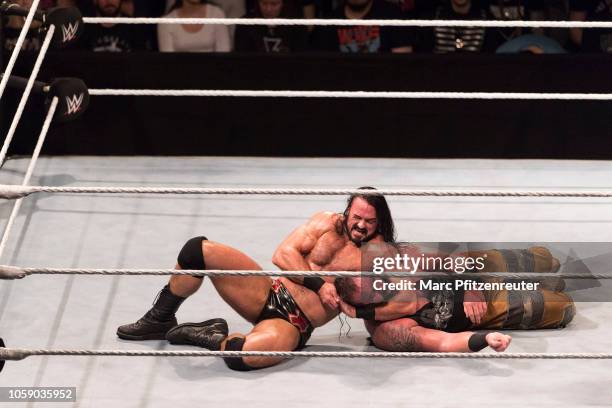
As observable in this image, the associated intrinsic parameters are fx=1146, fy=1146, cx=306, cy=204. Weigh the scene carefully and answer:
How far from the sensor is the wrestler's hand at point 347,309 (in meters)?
3.25

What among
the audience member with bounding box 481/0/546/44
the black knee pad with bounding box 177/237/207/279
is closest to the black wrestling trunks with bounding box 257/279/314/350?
the black knee pad with bounding box 177/237/207/279

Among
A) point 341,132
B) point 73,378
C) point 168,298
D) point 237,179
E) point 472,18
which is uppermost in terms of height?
point 472,18

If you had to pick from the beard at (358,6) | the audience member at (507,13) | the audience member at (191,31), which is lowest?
the audience member at (191,31)

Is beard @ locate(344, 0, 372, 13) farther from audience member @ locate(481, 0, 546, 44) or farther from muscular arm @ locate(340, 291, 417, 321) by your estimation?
muscular arm @ locate(340, 291, 417, 321)

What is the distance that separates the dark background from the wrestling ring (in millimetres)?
83

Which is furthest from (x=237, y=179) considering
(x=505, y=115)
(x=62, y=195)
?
(x=505, y=115)

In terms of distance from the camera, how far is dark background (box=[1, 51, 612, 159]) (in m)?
4.67

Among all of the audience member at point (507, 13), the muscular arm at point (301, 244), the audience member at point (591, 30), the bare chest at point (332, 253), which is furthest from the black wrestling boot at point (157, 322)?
the audience member at point (591, 30)

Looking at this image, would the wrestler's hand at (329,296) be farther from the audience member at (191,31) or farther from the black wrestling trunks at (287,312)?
the audience member at (191,31)

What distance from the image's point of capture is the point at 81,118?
473 centimetres

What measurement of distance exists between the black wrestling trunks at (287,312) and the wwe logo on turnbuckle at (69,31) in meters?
1.09

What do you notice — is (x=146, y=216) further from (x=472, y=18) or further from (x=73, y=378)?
(x=472, y=18)

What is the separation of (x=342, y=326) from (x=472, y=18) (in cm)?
206

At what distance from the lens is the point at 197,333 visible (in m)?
3.26
